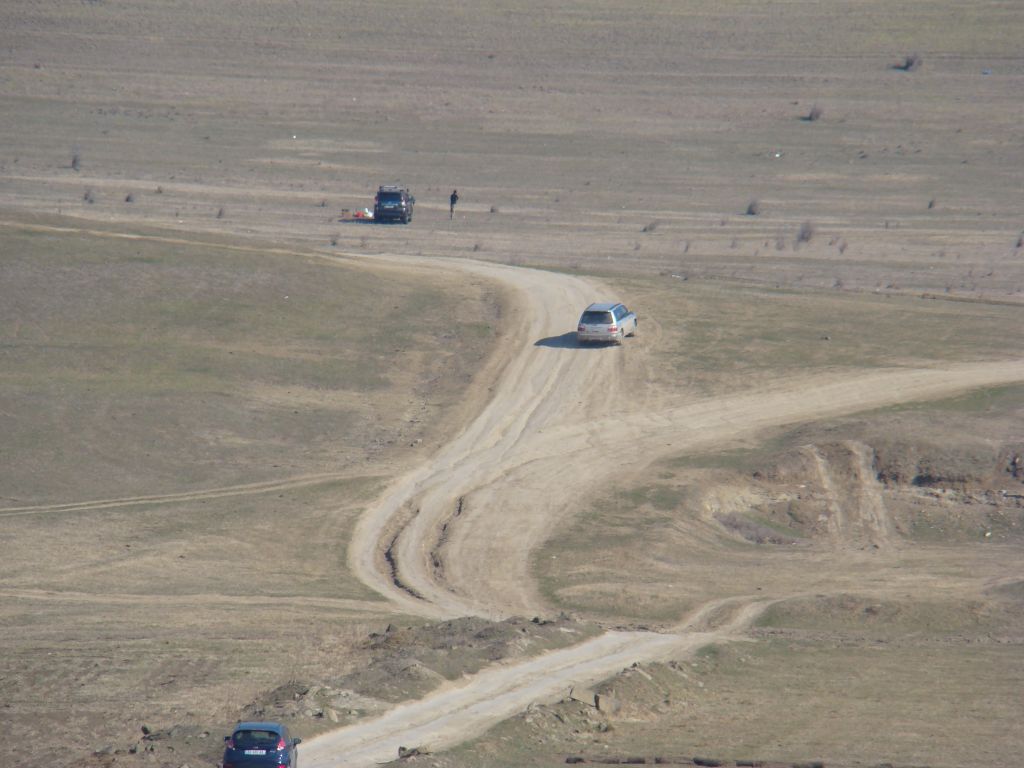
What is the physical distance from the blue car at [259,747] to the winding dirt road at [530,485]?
5.24 feet

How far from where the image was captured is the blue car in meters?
17.8

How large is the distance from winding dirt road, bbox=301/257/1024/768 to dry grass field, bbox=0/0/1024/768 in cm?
63

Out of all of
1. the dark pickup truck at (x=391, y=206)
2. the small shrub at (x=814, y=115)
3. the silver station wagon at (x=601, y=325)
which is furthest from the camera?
the small shrub at (x=814, y=115)

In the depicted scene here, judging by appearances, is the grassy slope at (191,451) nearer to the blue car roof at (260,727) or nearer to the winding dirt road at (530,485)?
the winding dirt road at (530,485)

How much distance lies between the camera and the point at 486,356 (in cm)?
4981

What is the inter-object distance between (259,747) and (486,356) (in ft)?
106

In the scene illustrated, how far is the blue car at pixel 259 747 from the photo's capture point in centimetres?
1781

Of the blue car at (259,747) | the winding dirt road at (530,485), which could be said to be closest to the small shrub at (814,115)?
the winding dirt road at (530,485)

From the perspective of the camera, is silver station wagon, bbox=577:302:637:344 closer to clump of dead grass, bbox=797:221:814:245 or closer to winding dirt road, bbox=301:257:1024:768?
winding dirt road, bbox=301:257:1024:768

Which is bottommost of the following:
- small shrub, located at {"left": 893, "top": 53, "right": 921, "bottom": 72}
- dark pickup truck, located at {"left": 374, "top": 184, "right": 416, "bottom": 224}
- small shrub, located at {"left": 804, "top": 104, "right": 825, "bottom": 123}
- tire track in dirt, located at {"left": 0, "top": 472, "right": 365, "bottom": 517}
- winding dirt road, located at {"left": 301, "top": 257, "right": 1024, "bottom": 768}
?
tire track in dirt, located at {"left": 0, "top": 472, "right": 365, "bottom": 517}

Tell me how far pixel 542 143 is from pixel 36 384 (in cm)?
5727

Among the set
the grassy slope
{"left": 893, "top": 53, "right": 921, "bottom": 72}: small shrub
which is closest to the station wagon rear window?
the grassy slope

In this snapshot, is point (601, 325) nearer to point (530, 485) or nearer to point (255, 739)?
point (530, 485)

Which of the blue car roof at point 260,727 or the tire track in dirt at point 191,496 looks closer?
the blue car roof at point 260,727
